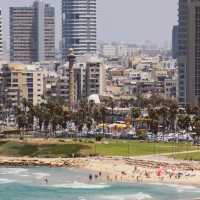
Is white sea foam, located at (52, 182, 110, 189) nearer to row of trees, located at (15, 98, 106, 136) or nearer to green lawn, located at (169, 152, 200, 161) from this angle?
green lawn, located at (169, 152, 200, 161)

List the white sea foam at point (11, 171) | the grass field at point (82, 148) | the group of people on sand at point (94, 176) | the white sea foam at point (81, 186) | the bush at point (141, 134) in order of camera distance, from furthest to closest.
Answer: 1. the bush at point (141, 134)
2. the grass field at point (82, 148)
3. the white sea foam at point (11, 171)
4. the group of people on sand at point (94, 176)
5. the white sea foam at point (81, 186)

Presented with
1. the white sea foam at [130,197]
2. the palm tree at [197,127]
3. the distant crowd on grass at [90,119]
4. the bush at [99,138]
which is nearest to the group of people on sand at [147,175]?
the white sea foam at [130,197]

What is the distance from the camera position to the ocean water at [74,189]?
75.6m

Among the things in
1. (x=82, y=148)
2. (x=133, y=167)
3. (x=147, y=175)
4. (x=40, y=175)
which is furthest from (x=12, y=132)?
(x=147, y=175)

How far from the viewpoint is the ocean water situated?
248ft

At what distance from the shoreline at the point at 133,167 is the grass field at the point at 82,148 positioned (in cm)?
346

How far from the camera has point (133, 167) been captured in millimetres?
92750

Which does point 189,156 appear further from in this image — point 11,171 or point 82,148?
point 11,171

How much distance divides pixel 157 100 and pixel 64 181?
97549 millimetres

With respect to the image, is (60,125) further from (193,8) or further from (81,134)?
(193,8)

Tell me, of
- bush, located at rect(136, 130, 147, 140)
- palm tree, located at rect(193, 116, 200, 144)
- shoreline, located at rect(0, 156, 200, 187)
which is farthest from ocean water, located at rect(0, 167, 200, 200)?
bush, located at rect(136, 130, 147, 140)

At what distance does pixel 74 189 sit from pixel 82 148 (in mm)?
26546

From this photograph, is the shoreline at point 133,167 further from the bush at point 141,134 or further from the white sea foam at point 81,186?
the bush at point 141,134

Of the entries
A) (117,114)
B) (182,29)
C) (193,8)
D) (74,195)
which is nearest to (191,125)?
(117,114)
